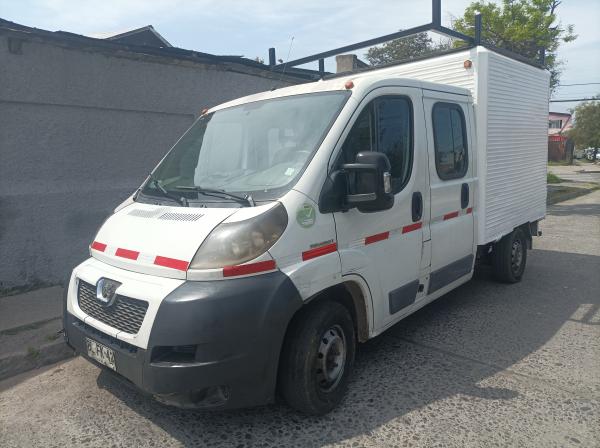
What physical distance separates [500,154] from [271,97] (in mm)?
2826

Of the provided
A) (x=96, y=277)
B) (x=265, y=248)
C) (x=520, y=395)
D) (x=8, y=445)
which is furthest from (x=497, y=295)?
(x=8, y=445)

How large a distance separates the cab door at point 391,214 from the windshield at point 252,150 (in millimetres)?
247

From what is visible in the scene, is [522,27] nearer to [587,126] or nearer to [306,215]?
[306,215]

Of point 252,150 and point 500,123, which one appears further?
point 500,123

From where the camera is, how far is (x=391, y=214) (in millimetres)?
3578

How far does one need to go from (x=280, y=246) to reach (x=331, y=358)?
0.94 metres

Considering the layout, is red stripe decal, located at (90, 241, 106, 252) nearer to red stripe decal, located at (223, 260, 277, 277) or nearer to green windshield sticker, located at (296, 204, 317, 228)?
red stripe decal, located at (223, 260, 277, 277)

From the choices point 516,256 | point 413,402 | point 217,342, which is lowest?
point 413,402

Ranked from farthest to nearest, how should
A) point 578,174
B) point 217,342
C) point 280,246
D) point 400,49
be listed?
point 578,174
point 400,49
point 280,246
point 217,342

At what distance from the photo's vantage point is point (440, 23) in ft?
17.8

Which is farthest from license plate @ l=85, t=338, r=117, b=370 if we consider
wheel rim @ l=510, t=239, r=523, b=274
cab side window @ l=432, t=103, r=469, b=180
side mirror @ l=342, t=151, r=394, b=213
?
wheel rim @ l=510, t=239, r=523, b=274

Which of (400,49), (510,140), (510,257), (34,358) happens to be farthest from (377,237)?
(400,49)

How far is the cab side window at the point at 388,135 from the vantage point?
3.32m

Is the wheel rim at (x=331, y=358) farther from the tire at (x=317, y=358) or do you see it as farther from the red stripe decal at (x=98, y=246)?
the red stripe decal at (x=98, y=246)
